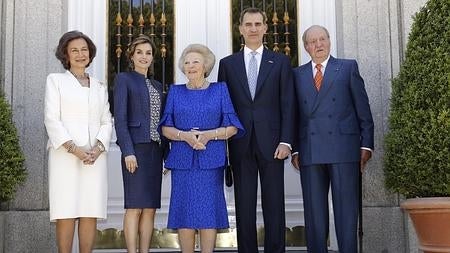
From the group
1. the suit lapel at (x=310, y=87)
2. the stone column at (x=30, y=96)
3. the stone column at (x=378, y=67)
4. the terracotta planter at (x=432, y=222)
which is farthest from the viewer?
the stone column at (x=378, y=67)

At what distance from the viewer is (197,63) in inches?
198

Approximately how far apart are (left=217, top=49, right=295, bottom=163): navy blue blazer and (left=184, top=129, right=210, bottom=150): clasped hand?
0.29m

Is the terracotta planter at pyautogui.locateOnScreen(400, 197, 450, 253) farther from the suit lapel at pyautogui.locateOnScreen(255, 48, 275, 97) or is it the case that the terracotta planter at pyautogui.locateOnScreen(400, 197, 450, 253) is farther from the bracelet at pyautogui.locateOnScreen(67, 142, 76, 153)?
the bracelet at pyautogui.locateOnScreen(67, 142, 76, 153)

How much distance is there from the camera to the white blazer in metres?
A: 4.96

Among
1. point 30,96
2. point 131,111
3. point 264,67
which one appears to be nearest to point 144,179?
point 131,111

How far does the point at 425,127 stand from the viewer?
4.90 m

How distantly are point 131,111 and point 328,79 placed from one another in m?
1.40

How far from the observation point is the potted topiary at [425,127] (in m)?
4.83

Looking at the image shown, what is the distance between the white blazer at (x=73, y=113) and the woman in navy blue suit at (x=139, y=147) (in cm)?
16

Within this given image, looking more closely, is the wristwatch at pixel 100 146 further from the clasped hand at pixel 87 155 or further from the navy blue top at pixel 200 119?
the navy blue top at pixel 200 119

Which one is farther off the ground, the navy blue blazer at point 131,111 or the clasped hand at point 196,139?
the navy blue blazer at point 131,111

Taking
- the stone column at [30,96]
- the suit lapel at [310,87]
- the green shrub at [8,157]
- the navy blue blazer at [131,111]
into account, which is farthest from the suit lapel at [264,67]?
the stone column at [30,96]

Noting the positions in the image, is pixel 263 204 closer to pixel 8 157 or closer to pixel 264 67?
pixel 264 67

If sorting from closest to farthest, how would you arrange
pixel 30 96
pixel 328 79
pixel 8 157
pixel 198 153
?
pixel 198 153
pixel 328 79
pixel 8 157
pixel 30 96
